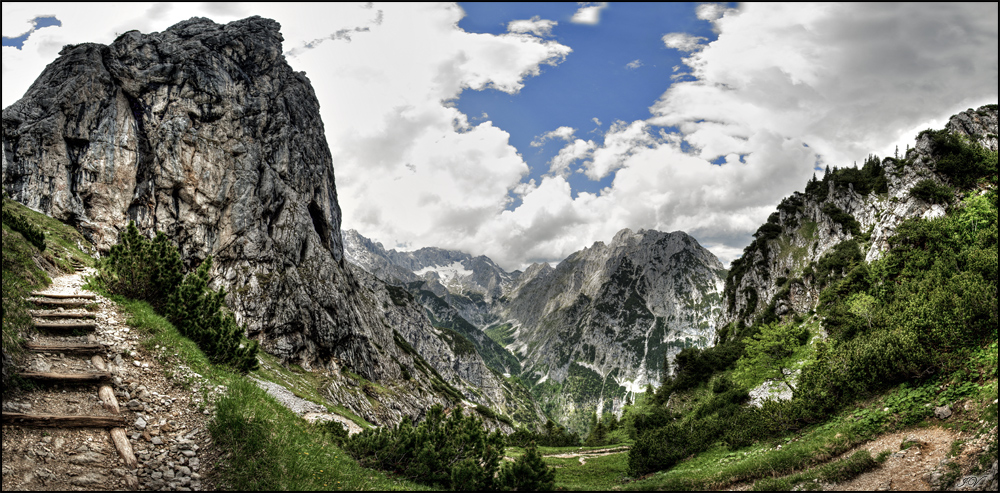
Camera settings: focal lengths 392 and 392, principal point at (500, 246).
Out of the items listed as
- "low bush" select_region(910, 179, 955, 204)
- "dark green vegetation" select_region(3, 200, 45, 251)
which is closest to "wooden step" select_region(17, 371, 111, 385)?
"dark green vegetation" select_region(3, 200, 45, 251)

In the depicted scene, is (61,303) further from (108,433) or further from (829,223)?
(829,223)

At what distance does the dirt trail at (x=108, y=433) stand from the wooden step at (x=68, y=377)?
18 centimetres

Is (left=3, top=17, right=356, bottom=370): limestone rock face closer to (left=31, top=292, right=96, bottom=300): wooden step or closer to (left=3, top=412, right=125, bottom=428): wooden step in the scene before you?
(left=31, top=292, right=96, bottom=300): wooden step

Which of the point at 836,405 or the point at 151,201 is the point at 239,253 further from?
the point at 836,405

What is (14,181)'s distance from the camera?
65312mm

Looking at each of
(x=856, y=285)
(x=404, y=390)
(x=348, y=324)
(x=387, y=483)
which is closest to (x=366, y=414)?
(x=348, y=324)

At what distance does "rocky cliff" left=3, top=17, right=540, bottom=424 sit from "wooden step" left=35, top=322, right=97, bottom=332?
5116 centimetres

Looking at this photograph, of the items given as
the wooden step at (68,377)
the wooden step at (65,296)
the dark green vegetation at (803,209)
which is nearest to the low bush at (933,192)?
the dark green vegetation at (803,209)

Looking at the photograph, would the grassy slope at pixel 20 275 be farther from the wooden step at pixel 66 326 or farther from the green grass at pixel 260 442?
the green grass at pixel 260 442

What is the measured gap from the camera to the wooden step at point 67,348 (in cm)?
1272

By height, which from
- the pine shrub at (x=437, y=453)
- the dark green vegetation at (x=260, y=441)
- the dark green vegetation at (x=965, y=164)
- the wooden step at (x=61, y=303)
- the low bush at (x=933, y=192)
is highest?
the dark green vegetation at (x=965, y=164)

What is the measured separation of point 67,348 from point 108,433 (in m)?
4.48

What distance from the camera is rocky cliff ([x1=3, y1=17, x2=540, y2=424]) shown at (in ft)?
233

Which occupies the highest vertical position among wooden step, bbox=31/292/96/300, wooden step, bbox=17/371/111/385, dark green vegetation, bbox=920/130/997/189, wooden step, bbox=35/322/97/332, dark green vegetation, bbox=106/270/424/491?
dark green vegetation, bbox=920/130/997/189
